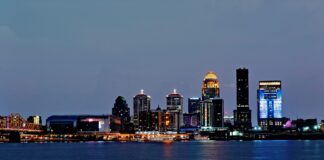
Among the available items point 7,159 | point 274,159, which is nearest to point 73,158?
point 7,159

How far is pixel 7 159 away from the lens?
11762 centimetres

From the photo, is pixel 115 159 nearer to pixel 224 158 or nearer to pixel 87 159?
pixel 87 159

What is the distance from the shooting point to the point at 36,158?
122 meters

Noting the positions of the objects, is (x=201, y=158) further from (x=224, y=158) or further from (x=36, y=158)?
(x=36, y=158)

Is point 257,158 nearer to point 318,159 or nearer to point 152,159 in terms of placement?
point 318,159

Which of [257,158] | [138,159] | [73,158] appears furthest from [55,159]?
[257,158]

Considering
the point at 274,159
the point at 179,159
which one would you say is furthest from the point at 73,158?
the point at 274,159

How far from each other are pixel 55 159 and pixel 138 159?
49.4 ft

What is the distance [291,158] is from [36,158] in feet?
152

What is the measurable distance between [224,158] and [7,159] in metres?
Result: 38.4

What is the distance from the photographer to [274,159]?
11756 cm

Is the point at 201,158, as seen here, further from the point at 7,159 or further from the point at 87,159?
the point at 7,159

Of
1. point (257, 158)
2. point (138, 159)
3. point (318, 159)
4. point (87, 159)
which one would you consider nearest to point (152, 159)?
point (138, 159)

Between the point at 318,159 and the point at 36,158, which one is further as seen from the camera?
the point at 36,158
